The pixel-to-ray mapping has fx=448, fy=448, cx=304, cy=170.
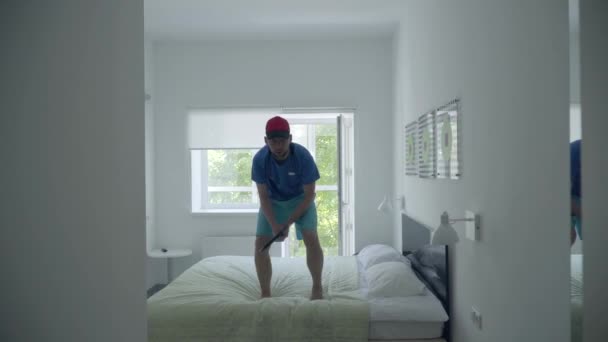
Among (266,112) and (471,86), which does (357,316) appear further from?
(266,112)

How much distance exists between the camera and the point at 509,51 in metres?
1.61

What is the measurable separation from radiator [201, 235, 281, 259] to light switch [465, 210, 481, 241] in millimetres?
2866

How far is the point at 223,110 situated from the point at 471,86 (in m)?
3.10

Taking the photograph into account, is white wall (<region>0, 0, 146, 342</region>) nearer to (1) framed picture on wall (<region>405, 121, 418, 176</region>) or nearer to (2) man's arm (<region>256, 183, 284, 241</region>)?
(2) man's arm (<region>256, 183, 284, 241</region>)

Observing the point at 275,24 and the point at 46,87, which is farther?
the point at 275,24

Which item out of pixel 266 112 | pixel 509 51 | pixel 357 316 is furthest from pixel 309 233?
pixel 266 112

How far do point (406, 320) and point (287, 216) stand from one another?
107cm

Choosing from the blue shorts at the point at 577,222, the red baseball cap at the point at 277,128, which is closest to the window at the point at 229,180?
the red baseball cap at the point at 277,128

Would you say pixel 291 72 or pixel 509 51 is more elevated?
pixel 291 72

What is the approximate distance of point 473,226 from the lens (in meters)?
2.02

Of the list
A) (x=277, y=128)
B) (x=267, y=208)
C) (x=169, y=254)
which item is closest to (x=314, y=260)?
(x=267, y=208)

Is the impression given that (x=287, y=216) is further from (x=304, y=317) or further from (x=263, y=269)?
(x=304, y=317)

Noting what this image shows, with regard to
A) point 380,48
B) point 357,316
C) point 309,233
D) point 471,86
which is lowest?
point 357,316

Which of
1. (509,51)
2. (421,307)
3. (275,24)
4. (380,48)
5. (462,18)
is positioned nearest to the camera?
(509,51)
